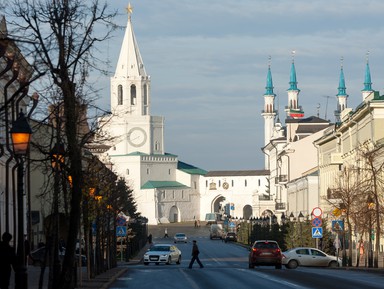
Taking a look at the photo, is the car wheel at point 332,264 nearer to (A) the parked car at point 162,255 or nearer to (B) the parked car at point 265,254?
(B) the parked car at point 265,254

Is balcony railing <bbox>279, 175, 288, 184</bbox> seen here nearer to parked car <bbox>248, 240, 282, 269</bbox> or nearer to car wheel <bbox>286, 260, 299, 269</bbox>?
car wheel <bbox>286, 260, 299, 269</bbox>

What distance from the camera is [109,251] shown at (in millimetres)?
55906

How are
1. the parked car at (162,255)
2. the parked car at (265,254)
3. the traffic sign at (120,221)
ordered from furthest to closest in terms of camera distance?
1. the parked car at (162,255)
2. the parked car at (265,254)
3. the traffic sign at (120,221)

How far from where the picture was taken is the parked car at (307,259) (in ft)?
201

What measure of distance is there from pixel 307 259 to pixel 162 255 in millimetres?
10859

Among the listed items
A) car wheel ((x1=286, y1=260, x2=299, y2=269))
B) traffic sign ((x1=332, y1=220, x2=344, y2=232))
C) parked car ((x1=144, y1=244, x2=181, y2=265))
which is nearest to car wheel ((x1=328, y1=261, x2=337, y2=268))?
car wheel ((x1=286, y1=260, x2=299, y2=269))

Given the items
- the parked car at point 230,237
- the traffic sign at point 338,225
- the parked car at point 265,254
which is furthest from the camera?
the parked car at point 230,237

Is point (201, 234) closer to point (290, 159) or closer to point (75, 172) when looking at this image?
point (290, 159)

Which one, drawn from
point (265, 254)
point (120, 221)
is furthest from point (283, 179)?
point (120, 221)

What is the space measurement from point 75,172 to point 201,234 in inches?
6558

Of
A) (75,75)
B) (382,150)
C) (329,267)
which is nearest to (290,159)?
(382,150)

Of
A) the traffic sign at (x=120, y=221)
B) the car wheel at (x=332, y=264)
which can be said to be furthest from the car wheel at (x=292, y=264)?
the traffic sign at (x=120, y=221)

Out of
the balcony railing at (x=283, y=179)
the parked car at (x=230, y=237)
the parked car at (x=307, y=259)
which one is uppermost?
the balcony railing at (x=283, y=179)

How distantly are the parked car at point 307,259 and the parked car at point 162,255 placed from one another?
32.2 feet
